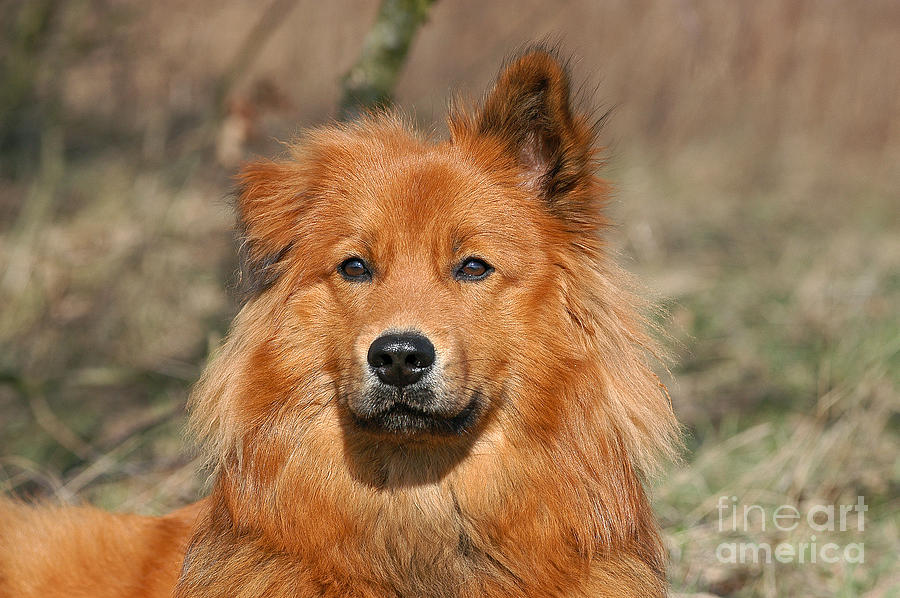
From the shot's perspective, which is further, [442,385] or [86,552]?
[86,552]

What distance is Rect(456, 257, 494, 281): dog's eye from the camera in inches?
127

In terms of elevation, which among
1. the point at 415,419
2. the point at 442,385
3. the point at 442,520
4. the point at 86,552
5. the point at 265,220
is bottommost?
the point at 86,552

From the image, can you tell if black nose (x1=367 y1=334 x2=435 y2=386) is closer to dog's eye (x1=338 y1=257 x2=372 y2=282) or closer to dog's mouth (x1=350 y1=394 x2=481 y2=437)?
dog's mouth (x1=350 y1=394 x2=481 y2=437)

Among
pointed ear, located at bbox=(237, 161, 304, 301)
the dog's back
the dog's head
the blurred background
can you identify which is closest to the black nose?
the dog's head

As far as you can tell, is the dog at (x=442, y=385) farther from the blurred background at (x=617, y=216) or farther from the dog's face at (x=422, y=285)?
the blurred background at (x=617, y=216)

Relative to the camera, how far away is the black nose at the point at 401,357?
2.87 m

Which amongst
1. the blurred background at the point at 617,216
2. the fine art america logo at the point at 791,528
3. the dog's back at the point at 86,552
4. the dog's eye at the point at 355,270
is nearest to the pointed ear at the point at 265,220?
the dog's eye at the point at 355,270

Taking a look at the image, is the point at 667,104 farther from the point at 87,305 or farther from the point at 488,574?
the point at 488,574

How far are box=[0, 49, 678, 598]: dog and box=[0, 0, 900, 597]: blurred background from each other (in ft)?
1.77

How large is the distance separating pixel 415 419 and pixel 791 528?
2924mm

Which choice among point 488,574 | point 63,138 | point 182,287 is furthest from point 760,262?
point 63,138

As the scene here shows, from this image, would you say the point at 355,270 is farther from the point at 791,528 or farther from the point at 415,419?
the point at 791,528

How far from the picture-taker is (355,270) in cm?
328

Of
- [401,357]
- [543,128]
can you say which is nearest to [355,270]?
[401,357]
